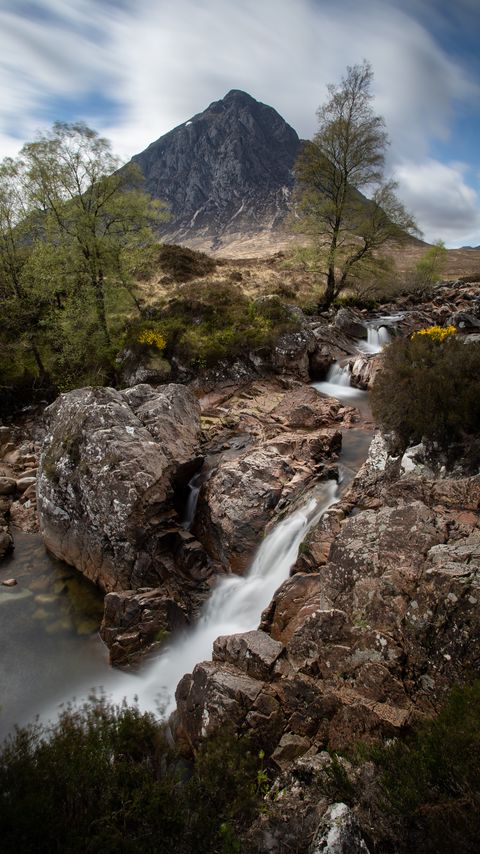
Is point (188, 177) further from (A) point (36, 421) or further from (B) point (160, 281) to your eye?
(A) point (36, 421)

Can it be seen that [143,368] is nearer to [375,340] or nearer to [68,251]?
[68,251]

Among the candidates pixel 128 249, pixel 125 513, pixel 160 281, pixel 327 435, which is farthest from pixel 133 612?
pixel 160 281

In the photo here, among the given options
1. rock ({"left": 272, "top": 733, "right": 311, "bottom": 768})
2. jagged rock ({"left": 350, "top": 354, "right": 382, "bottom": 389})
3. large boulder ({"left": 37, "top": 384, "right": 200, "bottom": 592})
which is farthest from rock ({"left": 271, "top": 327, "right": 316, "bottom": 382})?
rock ({"left": 272, "top": 733, "right": 311, "bottom": 768})

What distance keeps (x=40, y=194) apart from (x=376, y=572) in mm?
22539

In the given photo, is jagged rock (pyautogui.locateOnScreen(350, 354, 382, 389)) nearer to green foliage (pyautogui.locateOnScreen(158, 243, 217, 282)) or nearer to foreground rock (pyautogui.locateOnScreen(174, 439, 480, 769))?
foreground rock (pyautogui.locateOnScreen(174, 439, 480, 769))

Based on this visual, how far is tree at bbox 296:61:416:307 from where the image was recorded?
23844 millimetres

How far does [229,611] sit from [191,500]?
3769 millimetres

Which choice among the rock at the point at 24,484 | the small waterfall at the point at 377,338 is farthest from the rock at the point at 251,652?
the small waterfall at the point at 377,338

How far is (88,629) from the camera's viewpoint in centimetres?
998

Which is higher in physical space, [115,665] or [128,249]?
[128,249]

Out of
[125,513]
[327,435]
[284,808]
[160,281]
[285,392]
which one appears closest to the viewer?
[284,808]

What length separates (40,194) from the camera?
19.6 metres

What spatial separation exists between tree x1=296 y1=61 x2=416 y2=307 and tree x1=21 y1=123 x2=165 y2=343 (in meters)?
11.3

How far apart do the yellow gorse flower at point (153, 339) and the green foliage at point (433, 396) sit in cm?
1257
